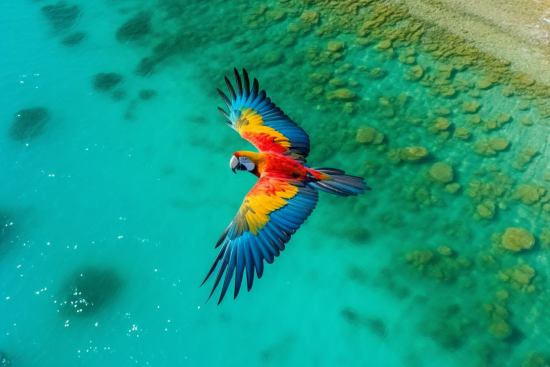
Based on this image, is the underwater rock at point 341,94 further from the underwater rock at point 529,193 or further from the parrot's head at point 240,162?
the parrot's head at point 240,162

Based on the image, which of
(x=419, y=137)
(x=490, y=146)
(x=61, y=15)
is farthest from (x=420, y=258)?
(x=61, y=15)

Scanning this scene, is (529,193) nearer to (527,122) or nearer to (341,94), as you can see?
(527,122)

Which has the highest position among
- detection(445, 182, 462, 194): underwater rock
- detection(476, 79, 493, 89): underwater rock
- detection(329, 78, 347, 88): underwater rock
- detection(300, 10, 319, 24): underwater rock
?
detection(300, 10, 319, 24): underwater rock

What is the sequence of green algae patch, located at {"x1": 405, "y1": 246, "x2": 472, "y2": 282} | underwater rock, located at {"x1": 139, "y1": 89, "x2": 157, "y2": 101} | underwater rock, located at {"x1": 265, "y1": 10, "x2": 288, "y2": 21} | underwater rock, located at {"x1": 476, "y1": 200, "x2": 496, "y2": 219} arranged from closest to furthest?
green algae patch, located at {"x1": 405, "y1": 246, "x2": 472, "y2": 282}, underwater rock, located at {"x1": 476, "y1": 200, "x2": 496, "y2": 219}, underwater rock, located at {"x1": 139, "y1": 89, "x2": 157, "y2": 101}, underwater rock, located at {"x1": 265, "y1": 10, "x2": 288, "y2": 21}

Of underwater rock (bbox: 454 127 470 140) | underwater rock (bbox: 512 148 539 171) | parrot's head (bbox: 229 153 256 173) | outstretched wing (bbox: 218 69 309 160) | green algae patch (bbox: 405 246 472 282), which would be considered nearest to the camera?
parrot's head (bbox: 229 153 256 173)

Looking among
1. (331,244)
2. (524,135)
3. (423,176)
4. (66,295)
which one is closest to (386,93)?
(423,176)

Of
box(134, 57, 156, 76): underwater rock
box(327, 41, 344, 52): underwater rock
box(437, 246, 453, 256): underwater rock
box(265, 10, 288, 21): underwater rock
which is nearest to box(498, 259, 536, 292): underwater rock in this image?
box(437, 246, 453, 256): underwater rock

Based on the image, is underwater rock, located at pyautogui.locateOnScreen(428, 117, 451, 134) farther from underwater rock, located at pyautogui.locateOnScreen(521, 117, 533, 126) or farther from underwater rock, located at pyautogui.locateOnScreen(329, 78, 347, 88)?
underwater rock, located at pyautogui.locateOnScreen(329, 78, 347, 88)
